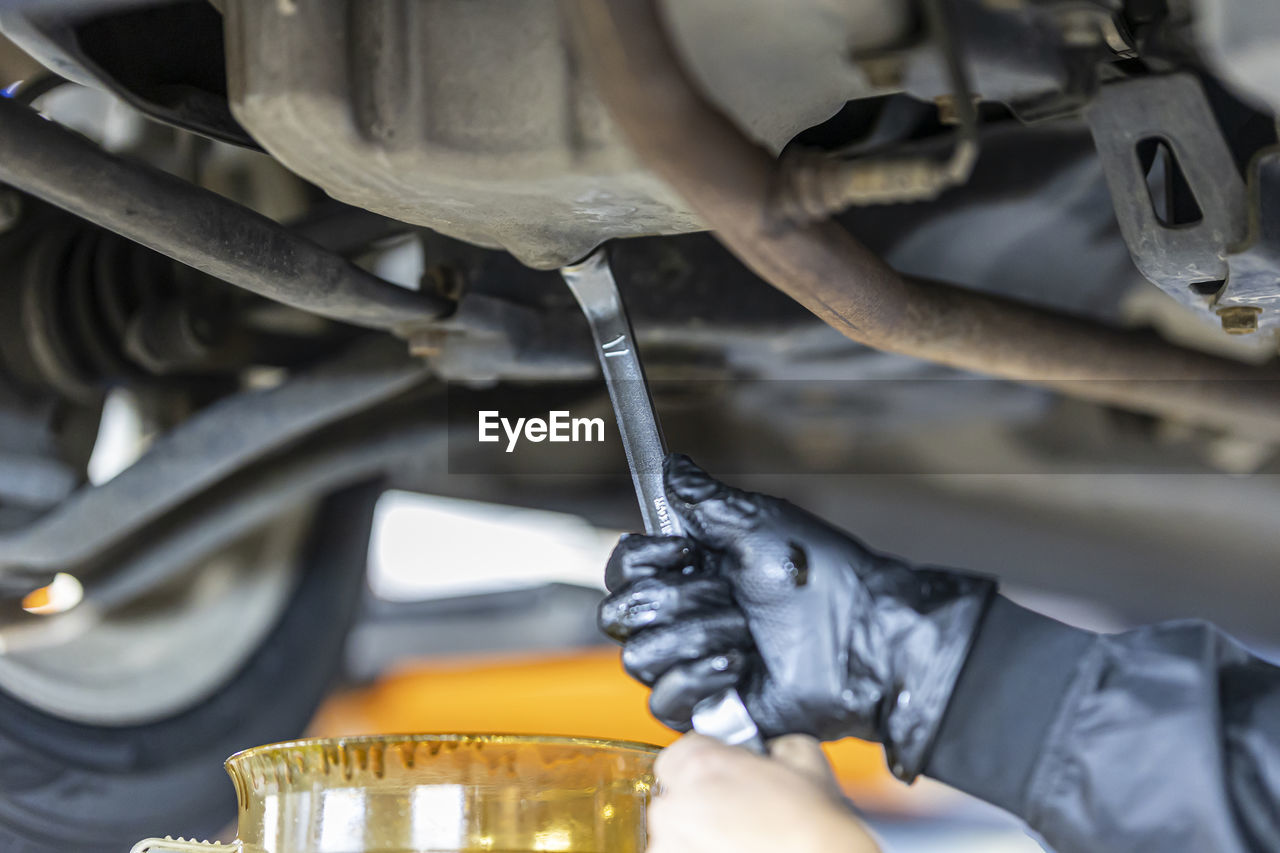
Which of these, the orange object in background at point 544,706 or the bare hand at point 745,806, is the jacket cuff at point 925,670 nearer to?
the bare hand at point 745,806

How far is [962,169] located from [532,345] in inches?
19.8

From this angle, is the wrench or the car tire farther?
the car tire

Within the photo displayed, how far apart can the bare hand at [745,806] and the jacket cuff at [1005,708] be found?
0.10 metres

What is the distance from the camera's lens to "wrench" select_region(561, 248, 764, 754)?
0.64 m

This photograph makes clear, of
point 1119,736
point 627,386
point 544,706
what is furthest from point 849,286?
point 544,706

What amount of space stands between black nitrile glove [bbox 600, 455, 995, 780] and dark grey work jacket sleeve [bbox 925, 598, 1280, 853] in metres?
0.02

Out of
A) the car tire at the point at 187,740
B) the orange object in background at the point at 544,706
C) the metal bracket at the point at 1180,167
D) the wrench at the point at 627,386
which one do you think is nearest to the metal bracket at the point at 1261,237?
the metal bracket at the point at 1180,167

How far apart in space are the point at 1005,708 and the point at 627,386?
10.9 inches

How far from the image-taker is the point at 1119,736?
56cm

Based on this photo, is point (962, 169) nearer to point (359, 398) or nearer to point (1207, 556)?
point (359, 398)

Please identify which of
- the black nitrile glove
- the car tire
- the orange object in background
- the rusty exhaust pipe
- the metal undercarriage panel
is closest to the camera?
the rusty exhaust pipe

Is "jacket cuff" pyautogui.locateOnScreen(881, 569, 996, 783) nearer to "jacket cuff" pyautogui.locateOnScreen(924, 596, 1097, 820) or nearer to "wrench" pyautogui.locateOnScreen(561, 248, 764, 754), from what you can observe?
"jacket cuff" pyautogui.locateOnScreen(924, 596, 1097, 820)

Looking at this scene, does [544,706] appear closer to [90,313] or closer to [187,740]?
[187,740]

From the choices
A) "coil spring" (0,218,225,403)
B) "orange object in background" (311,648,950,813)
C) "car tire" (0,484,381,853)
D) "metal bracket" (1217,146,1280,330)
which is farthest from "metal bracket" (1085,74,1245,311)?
"orange object in background" (311,648,950,813)
